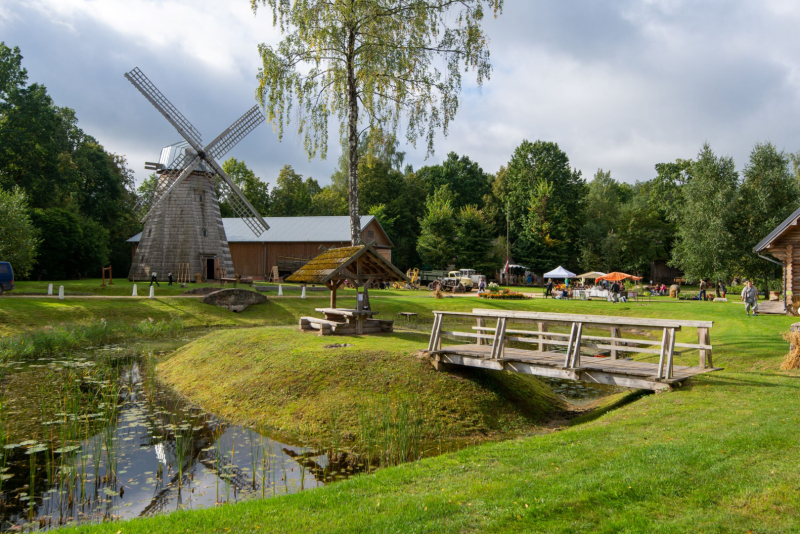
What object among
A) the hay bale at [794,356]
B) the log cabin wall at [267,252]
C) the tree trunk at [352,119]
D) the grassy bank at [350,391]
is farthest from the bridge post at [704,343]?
the log cabin wall at [267,252]

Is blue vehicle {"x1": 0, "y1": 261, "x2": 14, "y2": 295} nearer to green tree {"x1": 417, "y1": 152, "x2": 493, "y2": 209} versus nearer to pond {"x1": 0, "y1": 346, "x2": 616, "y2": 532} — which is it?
pond {"x1": 0, "y1": 346, "x2": 616, "y2": 532}

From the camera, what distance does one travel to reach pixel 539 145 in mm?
65188

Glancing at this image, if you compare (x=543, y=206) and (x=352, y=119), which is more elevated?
(x=543, y=206)

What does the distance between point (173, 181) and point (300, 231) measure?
1432 centimetres

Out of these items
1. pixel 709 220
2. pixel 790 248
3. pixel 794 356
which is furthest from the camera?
pixel 709 220

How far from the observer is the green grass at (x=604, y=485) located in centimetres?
507

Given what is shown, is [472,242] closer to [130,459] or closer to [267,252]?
[267,252]

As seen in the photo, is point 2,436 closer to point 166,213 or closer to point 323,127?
point 323,127

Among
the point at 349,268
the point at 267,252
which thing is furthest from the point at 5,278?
the point at 267,252

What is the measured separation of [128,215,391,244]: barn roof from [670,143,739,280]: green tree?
2764 cm

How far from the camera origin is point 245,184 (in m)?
67.1

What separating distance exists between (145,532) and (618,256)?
61.4m

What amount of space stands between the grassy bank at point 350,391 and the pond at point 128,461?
842 mm

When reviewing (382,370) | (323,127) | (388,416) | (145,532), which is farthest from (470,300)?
(145,532)
